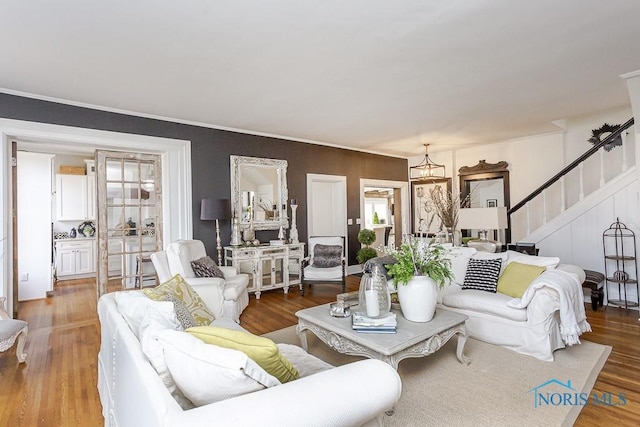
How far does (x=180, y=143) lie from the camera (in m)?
4.61

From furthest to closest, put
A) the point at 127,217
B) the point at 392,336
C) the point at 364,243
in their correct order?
the point at 364,243 < the point at 127,217 < the point at 392,336

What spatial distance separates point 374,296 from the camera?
7.90 ft

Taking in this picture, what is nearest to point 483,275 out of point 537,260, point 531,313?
point 537,260

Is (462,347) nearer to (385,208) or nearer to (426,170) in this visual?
(426,170)

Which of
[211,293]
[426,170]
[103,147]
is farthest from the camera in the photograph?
[426,170]

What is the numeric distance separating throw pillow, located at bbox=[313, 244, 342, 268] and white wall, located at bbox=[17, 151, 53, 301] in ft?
13.9

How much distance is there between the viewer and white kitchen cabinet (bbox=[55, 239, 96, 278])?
6.34m

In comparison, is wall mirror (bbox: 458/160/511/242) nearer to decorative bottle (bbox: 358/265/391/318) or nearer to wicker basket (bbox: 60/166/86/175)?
decorative bottle (bbox: 358/265/391/318)

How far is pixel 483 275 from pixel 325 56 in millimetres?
2609

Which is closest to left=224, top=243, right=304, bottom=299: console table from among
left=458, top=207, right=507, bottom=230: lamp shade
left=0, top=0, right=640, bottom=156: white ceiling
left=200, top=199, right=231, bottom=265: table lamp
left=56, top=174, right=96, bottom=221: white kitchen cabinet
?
left=200, top=199, right=231, bottom=265: table lamp

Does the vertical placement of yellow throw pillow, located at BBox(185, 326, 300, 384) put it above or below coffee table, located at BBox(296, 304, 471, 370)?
above

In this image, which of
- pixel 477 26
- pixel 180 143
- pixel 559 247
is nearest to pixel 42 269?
pixel 180 143

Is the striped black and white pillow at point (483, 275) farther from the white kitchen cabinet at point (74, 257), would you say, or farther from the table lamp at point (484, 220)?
the white kitchen cabinet at point (74, 257)

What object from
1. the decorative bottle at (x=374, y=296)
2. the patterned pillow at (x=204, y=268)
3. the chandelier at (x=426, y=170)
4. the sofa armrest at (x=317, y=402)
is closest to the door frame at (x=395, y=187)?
the chandelier at (x=426, y=170)
